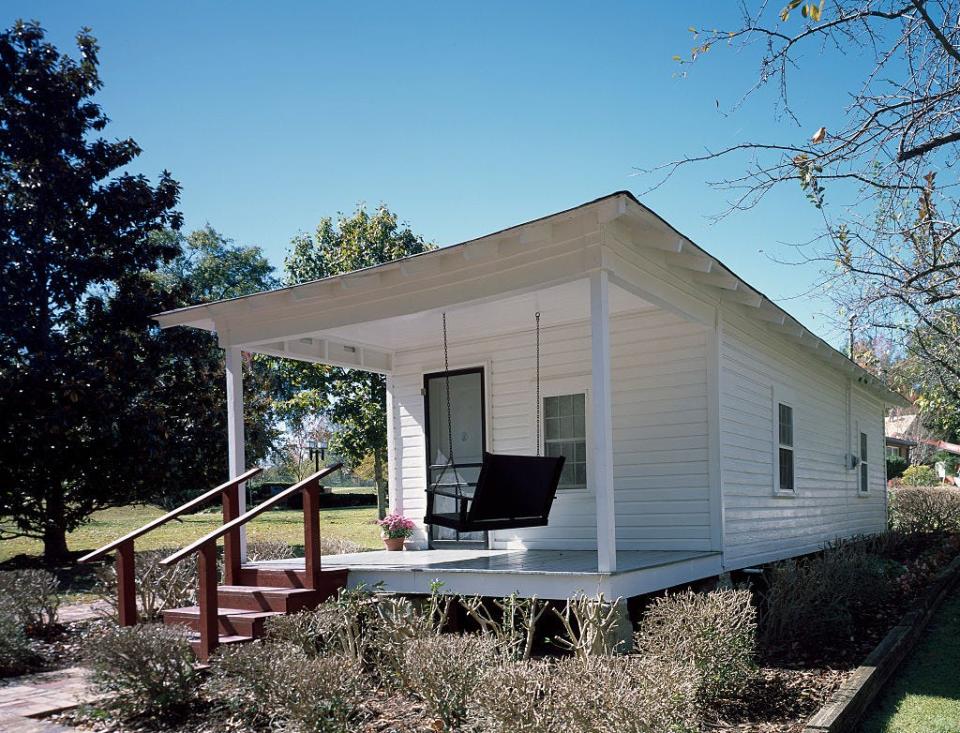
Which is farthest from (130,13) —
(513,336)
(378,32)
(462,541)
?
(462,541)

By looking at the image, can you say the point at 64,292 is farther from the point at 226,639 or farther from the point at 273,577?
the point at 226,639

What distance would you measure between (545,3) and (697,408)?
4342mm

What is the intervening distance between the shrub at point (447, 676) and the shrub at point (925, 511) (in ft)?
40.6

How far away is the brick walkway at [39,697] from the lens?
16.3 ft

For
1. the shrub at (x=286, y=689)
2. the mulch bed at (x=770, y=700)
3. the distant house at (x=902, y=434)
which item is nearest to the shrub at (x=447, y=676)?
the mulch bed at (x=770, y=700)

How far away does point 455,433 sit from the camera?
9727mm

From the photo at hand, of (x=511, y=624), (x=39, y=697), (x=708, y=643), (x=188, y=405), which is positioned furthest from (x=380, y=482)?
(x=708, y=643)

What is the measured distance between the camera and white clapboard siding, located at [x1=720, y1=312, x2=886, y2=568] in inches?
332

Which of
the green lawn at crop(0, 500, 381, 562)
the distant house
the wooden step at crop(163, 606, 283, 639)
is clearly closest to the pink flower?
the wooden step at crop(163, 606, 283, 639)

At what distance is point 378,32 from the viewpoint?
9797 mm

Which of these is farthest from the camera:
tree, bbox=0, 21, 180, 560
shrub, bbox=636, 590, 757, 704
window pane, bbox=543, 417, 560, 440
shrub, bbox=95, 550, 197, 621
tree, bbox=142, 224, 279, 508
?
tree, bbox=142, 224, 279, 508

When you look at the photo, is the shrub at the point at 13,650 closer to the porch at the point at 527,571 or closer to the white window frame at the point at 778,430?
the porch at the point at 527,571

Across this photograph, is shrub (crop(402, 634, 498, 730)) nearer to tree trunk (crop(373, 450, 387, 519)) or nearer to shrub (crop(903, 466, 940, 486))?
tree trunk (crop(373, 450, 387, 519))

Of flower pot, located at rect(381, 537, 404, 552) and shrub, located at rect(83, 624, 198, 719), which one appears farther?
flower pot, located at rect(381, 537, 404, 552)
